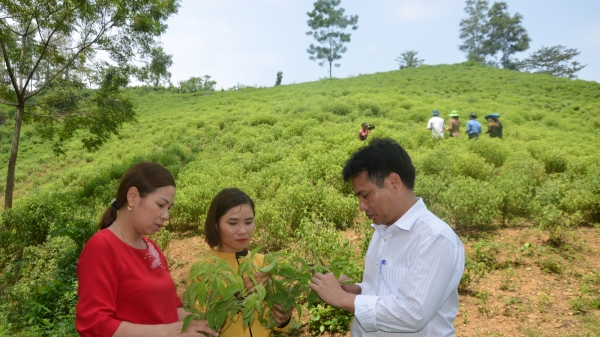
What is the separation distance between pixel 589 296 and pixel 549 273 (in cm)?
55

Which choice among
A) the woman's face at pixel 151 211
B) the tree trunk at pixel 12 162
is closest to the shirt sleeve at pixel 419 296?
the woman's face at pixel 151 211

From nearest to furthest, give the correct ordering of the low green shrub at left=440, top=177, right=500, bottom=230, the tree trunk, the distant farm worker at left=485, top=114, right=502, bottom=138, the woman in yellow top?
the woman in yellow top < the low green shrub at left=440, top=177, right=500, bottom=230 < the tree trunk < the distant farm worker at left=485, top=114, right=502, bottom=138

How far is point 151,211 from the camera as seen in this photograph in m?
1.79

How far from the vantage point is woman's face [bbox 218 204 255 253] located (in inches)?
84.7

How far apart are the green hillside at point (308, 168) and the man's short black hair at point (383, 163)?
2.52 metres

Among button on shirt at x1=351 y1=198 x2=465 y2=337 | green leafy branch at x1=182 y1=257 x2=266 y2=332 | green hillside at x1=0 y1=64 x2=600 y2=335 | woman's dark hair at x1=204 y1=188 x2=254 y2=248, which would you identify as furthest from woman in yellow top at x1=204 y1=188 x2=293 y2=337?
green hillside at x1=0 y1=64 x2=600 y2=335

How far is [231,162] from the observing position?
1067 centimetres

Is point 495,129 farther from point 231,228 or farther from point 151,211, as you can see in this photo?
point 151,211

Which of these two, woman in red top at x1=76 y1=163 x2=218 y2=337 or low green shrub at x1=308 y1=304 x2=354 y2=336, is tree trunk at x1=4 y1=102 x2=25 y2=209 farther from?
woman in red top at x1=76 y1=163 x2=218 y2=337

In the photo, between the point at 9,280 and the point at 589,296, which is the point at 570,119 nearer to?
the point at 589,296

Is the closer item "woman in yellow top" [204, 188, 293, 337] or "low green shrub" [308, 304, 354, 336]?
"woman in yellow top" [204, 188, 293, 337]

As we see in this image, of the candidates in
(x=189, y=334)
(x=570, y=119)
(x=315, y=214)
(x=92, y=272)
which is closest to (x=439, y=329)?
(x=189, y=334)

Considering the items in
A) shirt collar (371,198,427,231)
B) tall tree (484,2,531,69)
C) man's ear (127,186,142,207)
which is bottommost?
shirt collar (371,198,427,231)

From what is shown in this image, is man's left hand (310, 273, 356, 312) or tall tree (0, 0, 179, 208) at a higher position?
tall tree (0, 0, 179, 208)
